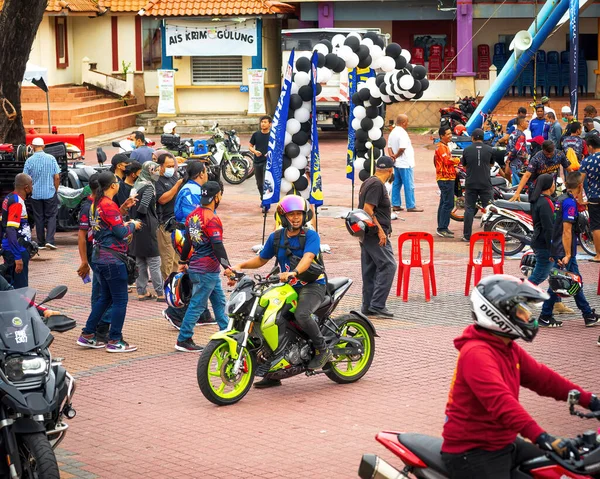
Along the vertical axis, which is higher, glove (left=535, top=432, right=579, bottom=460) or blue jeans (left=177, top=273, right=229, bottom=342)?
glove (left=535, top=432, right=579, bottom=460)

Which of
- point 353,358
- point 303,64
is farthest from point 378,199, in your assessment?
point 303,64

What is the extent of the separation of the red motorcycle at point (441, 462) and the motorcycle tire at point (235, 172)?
18.7 meters

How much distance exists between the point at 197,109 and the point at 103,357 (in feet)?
83.8

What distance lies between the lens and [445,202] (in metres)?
17.4

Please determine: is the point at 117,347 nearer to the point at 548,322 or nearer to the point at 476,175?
the point at 548,322

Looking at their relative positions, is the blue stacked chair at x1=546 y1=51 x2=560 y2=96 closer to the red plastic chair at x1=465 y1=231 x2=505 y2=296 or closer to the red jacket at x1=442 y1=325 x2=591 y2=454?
the red plastic chair at x1=465 y1=231 x2=505 y2=296

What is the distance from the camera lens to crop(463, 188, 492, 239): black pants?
1691cm

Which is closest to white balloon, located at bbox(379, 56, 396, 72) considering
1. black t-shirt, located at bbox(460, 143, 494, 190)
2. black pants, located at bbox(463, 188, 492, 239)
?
black t-shirt, located at bbox(460, 143, 494, 190)

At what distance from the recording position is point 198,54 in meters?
34.7

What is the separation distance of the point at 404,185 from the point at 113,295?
402 inches

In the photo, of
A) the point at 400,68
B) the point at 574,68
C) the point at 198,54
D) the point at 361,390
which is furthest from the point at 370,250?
the point at 198,54

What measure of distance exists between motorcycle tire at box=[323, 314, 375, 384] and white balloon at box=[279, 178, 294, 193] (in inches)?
270

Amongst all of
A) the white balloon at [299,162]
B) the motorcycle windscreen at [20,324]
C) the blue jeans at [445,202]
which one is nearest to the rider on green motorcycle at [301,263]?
the motorcycle windscreen at [20,324]

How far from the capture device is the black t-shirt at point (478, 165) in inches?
658
